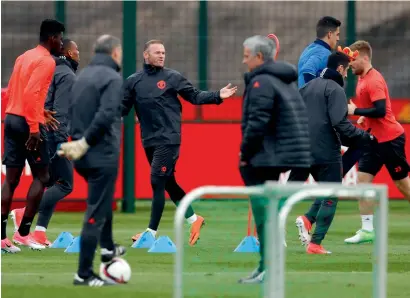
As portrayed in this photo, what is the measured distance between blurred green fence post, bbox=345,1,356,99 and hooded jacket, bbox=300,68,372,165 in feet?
26.3

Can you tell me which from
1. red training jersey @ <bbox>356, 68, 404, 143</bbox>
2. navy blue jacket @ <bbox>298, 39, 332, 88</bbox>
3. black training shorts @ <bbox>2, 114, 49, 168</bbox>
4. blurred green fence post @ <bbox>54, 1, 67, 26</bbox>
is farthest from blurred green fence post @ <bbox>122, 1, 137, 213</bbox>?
black training shorts @ <bbox>2, 114, 49, 168</bbox>

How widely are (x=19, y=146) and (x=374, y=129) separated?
429 cm

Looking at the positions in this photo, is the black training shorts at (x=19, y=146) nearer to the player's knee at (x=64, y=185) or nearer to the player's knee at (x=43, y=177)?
the player's knee at (x=43, y=177)

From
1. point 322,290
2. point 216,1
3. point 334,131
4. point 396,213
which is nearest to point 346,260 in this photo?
point 334,131

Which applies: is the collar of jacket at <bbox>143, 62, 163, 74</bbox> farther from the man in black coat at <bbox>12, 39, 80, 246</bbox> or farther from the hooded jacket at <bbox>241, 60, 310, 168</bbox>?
the hooded jacket at <bbox>241, 60, 310, 168</bbox>

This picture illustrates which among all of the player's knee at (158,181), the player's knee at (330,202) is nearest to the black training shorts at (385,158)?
the player's knee at (330,202)

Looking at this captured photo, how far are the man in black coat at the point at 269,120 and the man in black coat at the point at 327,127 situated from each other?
2286 millimetres

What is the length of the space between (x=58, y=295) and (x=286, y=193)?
2484 mm

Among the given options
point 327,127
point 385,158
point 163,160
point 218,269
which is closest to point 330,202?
point 327,127

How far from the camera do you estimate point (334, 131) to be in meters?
13.2

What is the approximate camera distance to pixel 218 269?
11.4 metres

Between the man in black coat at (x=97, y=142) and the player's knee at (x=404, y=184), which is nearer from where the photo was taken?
the man in black coat at (x=97, y=142)

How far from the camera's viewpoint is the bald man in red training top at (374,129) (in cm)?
1476

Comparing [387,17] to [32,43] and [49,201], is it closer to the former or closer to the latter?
[32,43]
